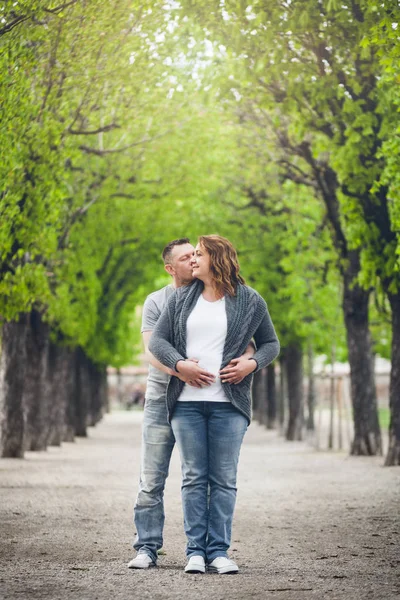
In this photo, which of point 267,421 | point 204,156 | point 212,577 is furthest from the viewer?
point 267,421

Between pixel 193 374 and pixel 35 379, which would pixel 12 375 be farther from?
pixel 193 374

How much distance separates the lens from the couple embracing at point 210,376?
23.7 feet

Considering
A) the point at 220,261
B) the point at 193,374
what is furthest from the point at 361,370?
the point at 193,374

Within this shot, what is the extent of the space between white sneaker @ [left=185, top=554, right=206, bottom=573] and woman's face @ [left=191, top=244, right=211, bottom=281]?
178 cm

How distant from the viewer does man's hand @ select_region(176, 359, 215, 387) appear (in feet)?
23.2

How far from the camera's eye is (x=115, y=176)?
2602 cm

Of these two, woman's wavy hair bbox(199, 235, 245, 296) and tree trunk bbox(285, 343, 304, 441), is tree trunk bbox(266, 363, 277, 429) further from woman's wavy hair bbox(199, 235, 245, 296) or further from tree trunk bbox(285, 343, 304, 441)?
woman's wavy hair bbox(199, 235, 245, 296)

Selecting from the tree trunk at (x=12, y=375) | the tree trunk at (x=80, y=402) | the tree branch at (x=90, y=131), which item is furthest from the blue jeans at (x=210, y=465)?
the tree trunk at (x=80, y=402)

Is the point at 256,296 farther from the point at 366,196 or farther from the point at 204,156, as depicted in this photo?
the point at 204,156

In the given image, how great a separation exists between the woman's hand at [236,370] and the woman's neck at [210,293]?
469mm

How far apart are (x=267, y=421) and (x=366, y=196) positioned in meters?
26.3

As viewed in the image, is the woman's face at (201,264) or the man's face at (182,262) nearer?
the woman's face at (201,264)

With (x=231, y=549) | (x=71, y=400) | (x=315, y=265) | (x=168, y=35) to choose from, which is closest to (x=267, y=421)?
(x=71, y=400)

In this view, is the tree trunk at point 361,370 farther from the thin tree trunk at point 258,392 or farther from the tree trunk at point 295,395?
the thin tree trunk at point 258,392
